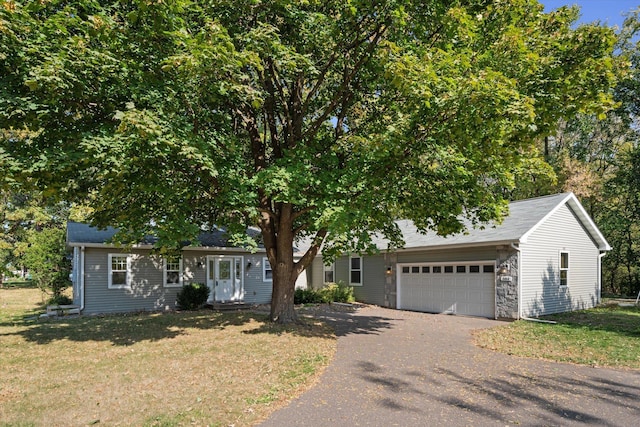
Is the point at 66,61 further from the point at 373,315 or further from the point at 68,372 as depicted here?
the point at 373,315

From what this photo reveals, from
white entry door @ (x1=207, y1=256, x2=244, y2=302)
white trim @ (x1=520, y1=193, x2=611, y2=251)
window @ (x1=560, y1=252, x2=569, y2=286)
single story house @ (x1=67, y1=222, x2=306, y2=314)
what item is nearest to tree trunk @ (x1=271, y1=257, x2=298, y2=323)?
single story house @ (x1=67, y1=222, x2=306, y2=314)

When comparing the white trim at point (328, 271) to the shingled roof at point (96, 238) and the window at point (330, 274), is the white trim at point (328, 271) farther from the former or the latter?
the shingled roof at point (96, 238)

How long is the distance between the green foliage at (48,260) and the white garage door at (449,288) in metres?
14.9

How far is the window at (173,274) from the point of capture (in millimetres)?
16492

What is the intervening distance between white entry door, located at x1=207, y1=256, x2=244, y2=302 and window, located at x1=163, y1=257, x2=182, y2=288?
4.07 feet

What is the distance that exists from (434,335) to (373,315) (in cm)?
425

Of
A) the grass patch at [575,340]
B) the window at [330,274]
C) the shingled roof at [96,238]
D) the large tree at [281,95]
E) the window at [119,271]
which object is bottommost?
the grass patch at [575,340]

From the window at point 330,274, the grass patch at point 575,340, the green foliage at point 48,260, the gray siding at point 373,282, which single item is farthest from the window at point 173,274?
the grass patch at point 575,340

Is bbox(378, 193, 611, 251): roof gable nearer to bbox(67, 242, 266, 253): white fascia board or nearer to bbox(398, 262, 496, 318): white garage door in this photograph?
bbox(398, 262, 496, 318): white garage door

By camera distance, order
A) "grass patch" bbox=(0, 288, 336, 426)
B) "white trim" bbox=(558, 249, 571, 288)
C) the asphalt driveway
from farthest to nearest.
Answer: "white trim" bbox=(558, 249, 571, 288) < "grass patch" bbox=(0, 288, 336, 426) < the asphalt driveway

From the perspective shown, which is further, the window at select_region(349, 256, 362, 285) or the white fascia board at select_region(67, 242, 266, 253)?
the window at select_region(349, 256, 362, 285)

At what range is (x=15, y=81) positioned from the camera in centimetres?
715

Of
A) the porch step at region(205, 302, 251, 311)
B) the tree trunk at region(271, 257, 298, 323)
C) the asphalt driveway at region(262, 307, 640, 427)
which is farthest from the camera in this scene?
the porch step at region(205, 302, 251, 311)

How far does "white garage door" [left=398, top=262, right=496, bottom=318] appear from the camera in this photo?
46.8 feet
